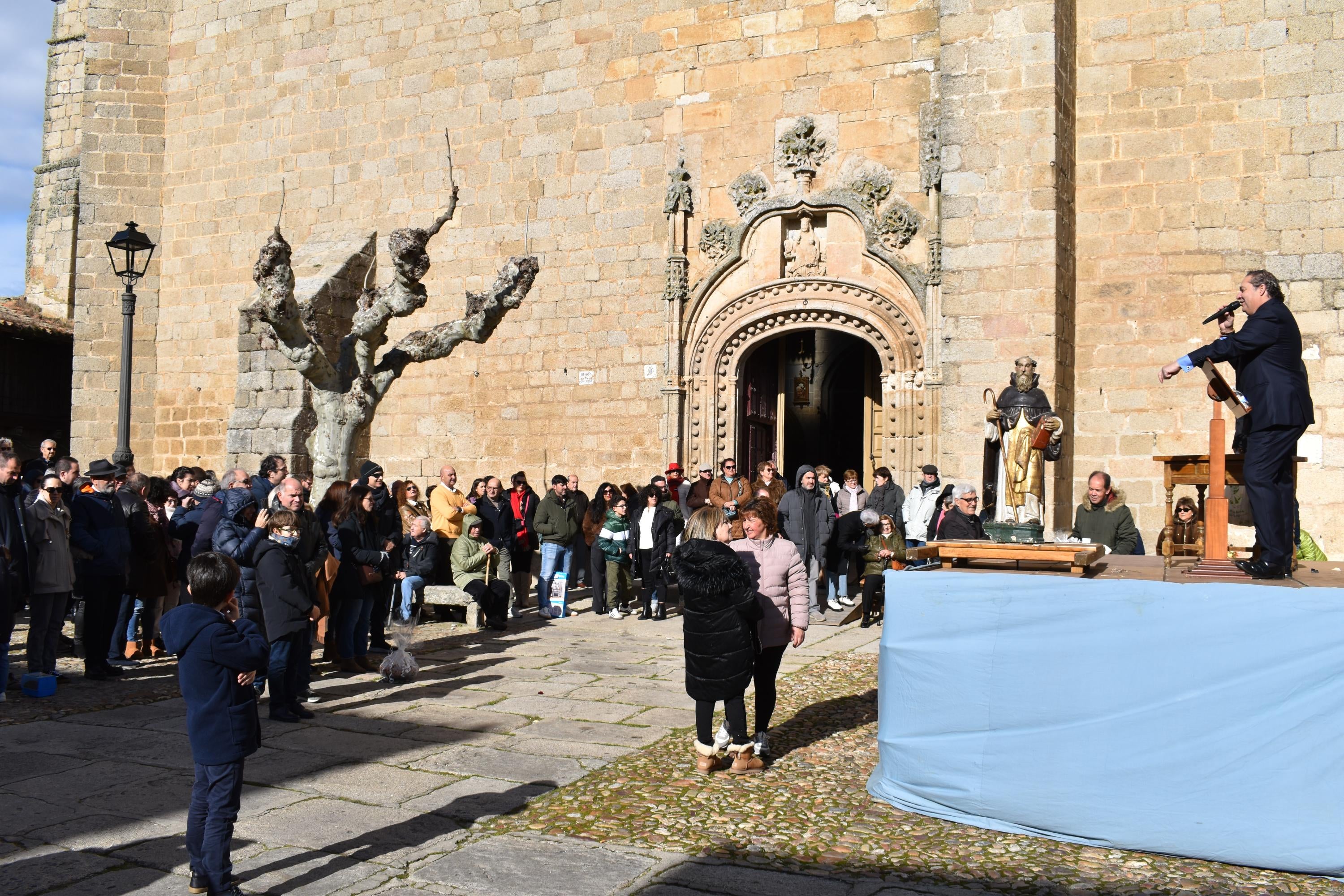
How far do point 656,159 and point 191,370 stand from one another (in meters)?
7.68

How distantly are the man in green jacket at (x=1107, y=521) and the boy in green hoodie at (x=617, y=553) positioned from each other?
412cm

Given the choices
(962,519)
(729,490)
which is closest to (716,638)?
(962,519)

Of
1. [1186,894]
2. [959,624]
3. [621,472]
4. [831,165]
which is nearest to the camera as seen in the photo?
[1186,894]

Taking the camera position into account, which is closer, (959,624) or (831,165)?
(959,624)

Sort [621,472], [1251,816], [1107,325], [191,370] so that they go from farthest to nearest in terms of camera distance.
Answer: [191,370]
[621,472]
[1107,325]
[1251,816]

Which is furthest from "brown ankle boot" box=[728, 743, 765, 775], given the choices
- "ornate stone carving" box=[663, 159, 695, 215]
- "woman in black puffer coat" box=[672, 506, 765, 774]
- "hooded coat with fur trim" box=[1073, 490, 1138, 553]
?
"ornate stone carving" box=[663, 159, 695, 215]

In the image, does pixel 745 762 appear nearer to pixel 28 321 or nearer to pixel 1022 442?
pixel 1022 442

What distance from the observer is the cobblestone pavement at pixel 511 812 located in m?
3.83

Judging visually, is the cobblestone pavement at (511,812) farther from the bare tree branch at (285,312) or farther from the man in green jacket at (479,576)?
the bare tree branch at (285,312)

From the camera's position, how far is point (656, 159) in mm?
13062

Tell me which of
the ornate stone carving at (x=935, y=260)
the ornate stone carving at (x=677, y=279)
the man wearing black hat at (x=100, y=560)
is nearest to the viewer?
the man wearing black hat at (x=100, y=560)

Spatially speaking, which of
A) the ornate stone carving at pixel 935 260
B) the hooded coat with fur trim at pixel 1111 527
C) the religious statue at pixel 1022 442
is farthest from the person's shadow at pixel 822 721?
the ornate stone carving at pixel 935 260

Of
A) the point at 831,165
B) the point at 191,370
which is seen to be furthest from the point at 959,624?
the point at 191,370

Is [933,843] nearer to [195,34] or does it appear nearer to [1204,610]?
[1204,610]
